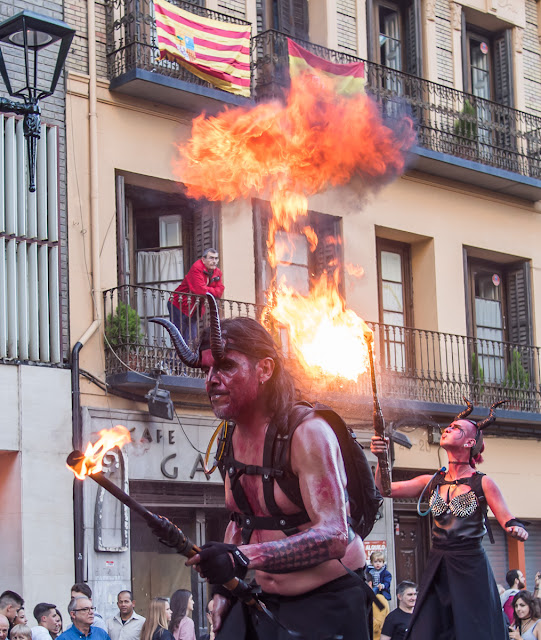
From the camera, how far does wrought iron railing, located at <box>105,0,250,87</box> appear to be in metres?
16.5

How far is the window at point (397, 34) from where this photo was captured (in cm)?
2105

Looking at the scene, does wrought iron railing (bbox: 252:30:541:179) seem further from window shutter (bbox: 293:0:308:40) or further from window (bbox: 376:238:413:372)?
window (bbox: 376:238:413:372)

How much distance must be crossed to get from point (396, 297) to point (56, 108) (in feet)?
22.3

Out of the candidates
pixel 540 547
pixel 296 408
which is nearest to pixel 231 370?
pixel 296 408

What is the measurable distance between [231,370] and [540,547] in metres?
16.9

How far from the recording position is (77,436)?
49.4 ft

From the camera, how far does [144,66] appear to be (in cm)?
1645

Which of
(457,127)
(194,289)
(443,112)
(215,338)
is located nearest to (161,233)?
(194,289)

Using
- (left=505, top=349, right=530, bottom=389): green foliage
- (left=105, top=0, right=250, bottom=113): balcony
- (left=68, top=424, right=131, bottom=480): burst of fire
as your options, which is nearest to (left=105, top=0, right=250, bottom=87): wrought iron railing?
(left=105, top=0, right=250, bottom=113): balcony

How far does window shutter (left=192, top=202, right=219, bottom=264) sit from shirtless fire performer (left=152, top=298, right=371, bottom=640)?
40.0 ft

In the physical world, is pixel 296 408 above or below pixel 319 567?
above

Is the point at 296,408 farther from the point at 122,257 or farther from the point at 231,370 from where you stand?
the point at 122,257

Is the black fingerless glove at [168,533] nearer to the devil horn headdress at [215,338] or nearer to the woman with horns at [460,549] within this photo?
the devil horn headdress at [215,338]

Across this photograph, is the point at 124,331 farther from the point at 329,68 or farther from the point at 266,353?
the point at 266,353
